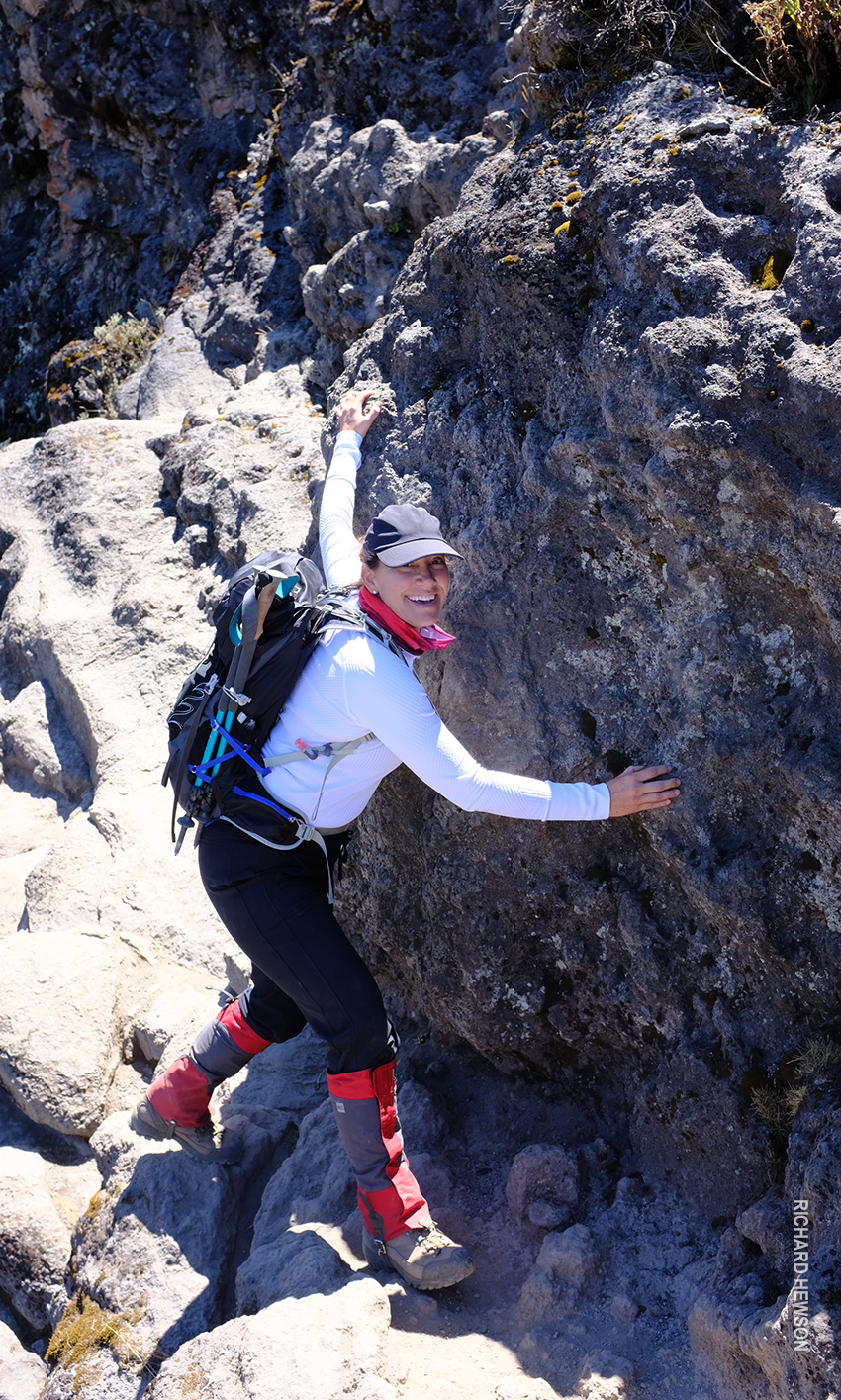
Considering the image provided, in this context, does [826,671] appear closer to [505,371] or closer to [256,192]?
[505,371]

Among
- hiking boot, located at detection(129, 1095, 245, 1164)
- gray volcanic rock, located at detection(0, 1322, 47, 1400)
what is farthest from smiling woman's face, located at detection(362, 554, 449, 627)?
gray volcanic rock, located at detection(0, 1322, 47, 1400)

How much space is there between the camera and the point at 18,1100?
528 centimetres

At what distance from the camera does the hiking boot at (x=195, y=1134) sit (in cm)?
473

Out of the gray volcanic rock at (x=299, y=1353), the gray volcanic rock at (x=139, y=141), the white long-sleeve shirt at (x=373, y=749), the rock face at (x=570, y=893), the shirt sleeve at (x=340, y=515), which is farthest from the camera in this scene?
the gray volcanic rock at (x=139, y=141)

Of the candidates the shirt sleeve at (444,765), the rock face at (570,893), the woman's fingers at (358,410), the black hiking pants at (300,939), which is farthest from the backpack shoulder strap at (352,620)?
the woman's fingers at (358,410)

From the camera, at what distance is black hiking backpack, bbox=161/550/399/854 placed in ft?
13.4

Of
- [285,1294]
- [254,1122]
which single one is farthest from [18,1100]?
[285,1294]

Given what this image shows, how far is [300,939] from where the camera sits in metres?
4.05

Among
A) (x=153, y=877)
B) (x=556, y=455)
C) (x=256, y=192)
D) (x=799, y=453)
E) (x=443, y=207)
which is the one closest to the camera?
(x=799, y=453)

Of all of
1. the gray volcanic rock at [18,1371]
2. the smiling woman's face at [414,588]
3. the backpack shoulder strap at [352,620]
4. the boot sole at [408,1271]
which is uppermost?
the smiling woman's face at [414,588]

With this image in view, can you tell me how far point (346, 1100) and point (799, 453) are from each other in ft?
9.66

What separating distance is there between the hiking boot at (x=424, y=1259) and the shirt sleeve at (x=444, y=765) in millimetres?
1759

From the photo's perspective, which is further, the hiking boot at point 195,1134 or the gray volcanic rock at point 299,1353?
the hiking boot at point 195,1134

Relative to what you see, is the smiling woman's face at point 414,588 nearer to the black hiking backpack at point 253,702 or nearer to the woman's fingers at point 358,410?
the black hiking backpack at point 253,702
